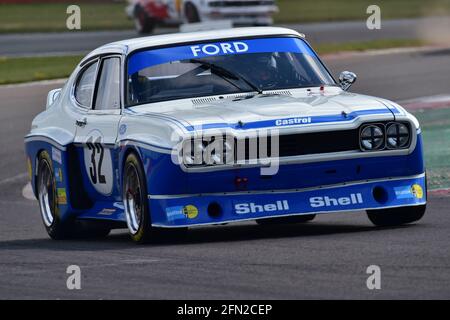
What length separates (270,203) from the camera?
9156 mm

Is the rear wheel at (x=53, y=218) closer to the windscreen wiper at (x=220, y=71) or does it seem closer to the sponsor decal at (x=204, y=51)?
the sponsor decal at (x=204, y=51)

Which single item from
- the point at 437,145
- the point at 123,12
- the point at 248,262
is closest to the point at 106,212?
the point at 248,262

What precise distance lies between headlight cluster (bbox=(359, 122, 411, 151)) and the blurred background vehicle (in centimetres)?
2469

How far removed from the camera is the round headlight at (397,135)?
9367 millimetres

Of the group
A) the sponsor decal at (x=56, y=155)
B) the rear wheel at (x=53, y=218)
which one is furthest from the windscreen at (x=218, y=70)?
the rear wheel at (x=53, y=218)

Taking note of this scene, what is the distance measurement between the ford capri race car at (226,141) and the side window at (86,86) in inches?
1.3

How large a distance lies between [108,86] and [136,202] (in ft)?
4.64

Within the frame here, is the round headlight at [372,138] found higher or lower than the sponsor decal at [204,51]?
lower

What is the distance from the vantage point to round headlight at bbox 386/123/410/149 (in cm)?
937

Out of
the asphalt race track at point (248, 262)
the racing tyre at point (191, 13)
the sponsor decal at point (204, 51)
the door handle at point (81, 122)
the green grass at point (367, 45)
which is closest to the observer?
the asphalt race track at point (248, 262)

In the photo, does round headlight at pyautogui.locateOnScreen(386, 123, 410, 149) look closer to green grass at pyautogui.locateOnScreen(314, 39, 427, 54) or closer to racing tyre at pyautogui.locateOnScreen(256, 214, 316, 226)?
racing tyre at pyautogui.locateOnScreen(256, 214, 316, 226)

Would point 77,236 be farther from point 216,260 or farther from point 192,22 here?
point 192,22

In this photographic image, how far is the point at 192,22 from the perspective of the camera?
34375mm

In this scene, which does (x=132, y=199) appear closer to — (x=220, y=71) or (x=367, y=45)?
(x=220, y=71)
